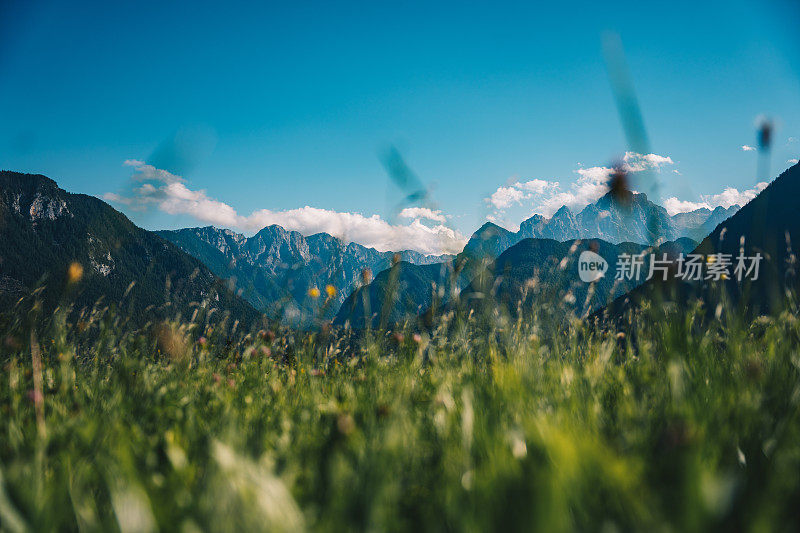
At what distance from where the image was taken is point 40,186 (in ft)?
589

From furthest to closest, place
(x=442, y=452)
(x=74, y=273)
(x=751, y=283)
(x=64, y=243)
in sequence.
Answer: (x=64, y=243) → (x=751, y=283) → (x=74, y=273) → (x=442, y=452)

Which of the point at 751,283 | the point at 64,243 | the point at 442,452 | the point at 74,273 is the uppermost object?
the point at 64,243

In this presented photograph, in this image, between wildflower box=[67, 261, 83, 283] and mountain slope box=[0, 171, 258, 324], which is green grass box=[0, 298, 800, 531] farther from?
mountain slope box=[0, 171, 258, 324]

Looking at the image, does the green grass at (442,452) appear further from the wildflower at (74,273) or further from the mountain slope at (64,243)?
the mountain slope at (64,243)

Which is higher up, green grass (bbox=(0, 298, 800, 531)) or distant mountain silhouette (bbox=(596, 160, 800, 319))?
distant mountain silhouette (bbox=(596, 160, 800, 319))

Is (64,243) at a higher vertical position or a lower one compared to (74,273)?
higher

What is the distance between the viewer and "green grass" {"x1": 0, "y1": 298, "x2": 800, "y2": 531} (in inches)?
24.6

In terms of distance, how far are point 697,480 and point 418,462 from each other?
0.79m

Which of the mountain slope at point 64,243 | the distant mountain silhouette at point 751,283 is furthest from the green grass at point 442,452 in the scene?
the mountain slope at point 64,243

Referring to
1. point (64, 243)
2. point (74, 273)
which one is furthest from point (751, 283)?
point (64, 243)

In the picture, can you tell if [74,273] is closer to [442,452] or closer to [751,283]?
[442,452]

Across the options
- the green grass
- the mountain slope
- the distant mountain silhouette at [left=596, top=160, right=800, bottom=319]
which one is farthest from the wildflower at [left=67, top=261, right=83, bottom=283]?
the mountain slope

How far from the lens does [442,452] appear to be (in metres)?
1.22

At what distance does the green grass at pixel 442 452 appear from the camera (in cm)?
62
